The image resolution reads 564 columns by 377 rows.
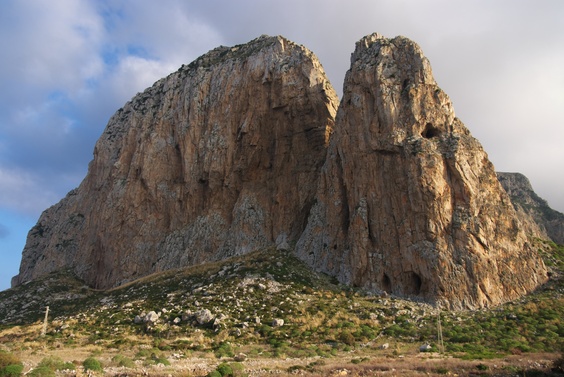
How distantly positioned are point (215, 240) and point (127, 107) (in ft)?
143

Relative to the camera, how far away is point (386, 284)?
44.7 meters

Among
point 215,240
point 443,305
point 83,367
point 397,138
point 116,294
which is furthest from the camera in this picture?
point 215,240

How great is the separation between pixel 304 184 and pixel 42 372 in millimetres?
43858

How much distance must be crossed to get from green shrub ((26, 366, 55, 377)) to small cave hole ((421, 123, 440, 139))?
40.3 m

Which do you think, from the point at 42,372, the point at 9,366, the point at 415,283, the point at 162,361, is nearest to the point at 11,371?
the point at 9,366

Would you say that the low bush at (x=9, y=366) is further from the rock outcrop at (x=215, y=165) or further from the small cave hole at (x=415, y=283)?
the rock outcrop at (x=215, y=165)

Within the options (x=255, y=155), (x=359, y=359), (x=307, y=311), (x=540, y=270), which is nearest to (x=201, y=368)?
(x=359, y=359)

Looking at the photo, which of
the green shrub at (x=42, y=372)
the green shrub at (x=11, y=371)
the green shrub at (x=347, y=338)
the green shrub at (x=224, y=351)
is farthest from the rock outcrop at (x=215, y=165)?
the green shrub at (x=11, y=371)

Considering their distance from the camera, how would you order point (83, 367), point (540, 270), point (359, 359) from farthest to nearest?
1. point (540, 270)
2. point (359, 359)
3. point (83, 367)

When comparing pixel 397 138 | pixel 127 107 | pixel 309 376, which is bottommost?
pixel 309 376

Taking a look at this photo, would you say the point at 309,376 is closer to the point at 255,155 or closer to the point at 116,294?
the point at 116,294

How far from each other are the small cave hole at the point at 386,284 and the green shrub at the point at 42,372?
30510 millimetres

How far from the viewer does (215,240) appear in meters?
64.2

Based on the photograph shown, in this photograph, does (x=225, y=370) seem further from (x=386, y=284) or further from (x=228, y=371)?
(x=386, y=284)
